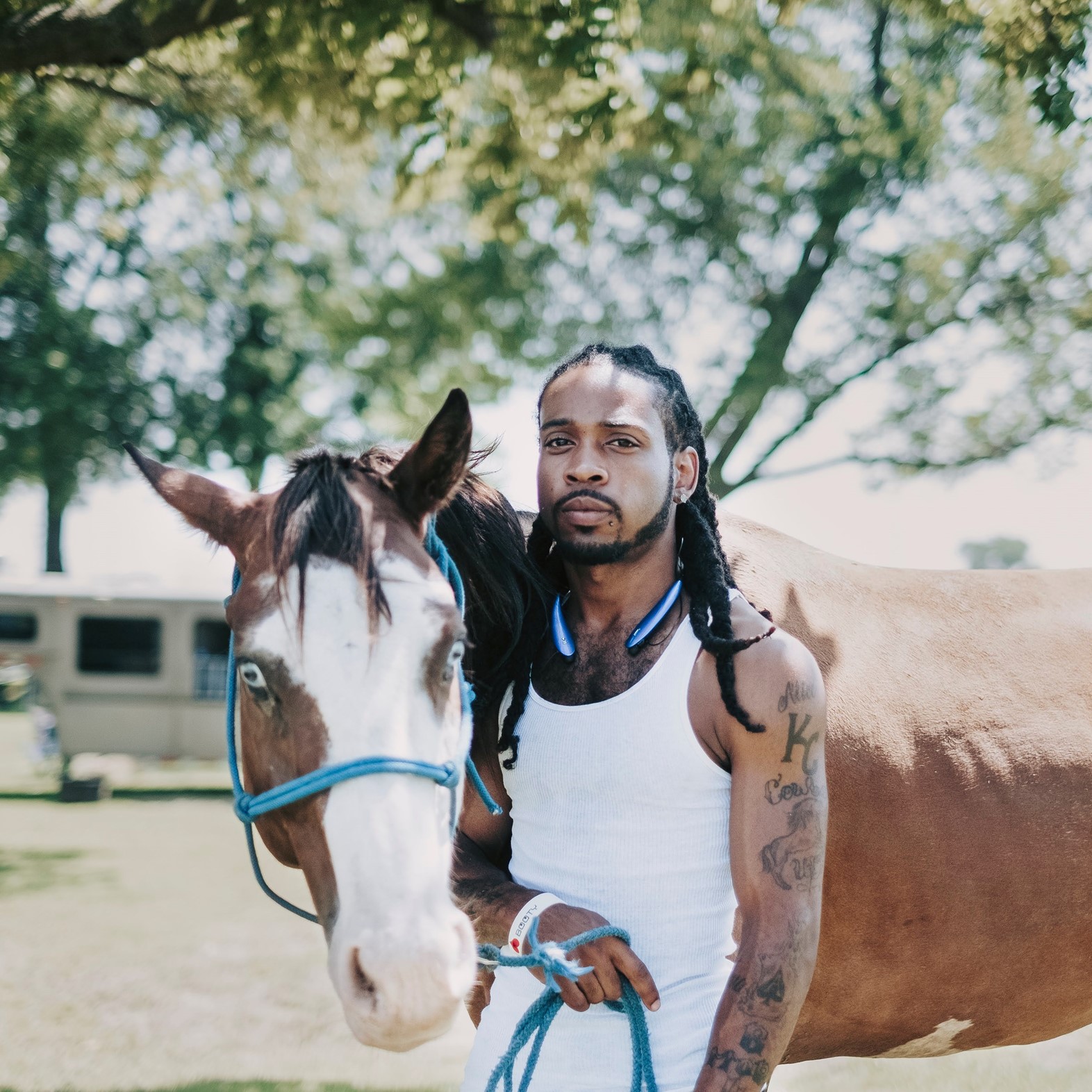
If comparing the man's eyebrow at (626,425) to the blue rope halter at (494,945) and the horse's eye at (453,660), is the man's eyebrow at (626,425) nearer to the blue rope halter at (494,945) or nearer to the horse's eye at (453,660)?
the blue rope halter at (494,945)

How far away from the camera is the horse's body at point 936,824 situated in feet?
8.25

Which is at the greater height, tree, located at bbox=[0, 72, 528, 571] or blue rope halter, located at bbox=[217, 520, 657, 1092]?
tree, located at bbox=[0, 72, 528, 571]

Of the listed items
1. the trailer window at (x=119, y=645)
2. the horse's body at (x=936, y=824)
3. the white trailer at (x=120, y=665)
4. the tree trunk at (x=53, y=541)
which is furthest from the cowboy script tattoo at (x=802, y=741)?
the tree trunk at (x=53, y=541)

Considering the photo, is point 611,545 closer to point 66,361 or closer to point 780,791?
point 780,791

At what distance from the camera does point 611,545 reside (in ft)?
6.40

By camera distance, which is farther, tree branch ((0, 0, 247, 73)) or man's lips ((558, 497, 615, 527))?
tree branch ((0, 0, 247, 73))

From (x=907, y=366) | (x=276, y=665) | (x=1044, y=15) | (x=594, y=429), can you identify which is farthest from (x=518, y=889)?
(x=907, y=366)

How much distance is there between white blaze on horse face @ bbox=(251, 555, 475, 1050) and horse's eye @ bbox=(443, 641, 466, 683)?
29 mm

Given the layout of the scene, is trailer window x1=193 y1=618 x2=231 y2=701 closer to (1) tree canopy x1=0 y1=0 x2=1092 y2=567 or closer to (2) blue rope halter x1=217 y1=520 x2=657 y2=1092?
(1) tree canopy x1=0 y1=0 x2=1092 y2=567

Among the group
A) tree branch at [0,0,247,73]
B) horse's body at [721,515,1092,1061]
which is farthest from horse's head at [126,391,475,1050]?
tree branch at [0,0,247,73]

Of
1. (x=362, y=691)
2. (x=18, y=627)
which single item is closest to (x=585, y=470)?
(x=362, y=691)

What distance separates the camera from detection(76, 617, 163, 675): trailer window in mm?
13148

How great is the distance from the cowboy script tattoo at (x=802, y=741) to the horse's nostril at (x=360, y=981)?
2.64 ft

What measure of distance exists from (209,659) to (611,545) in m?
12.6
